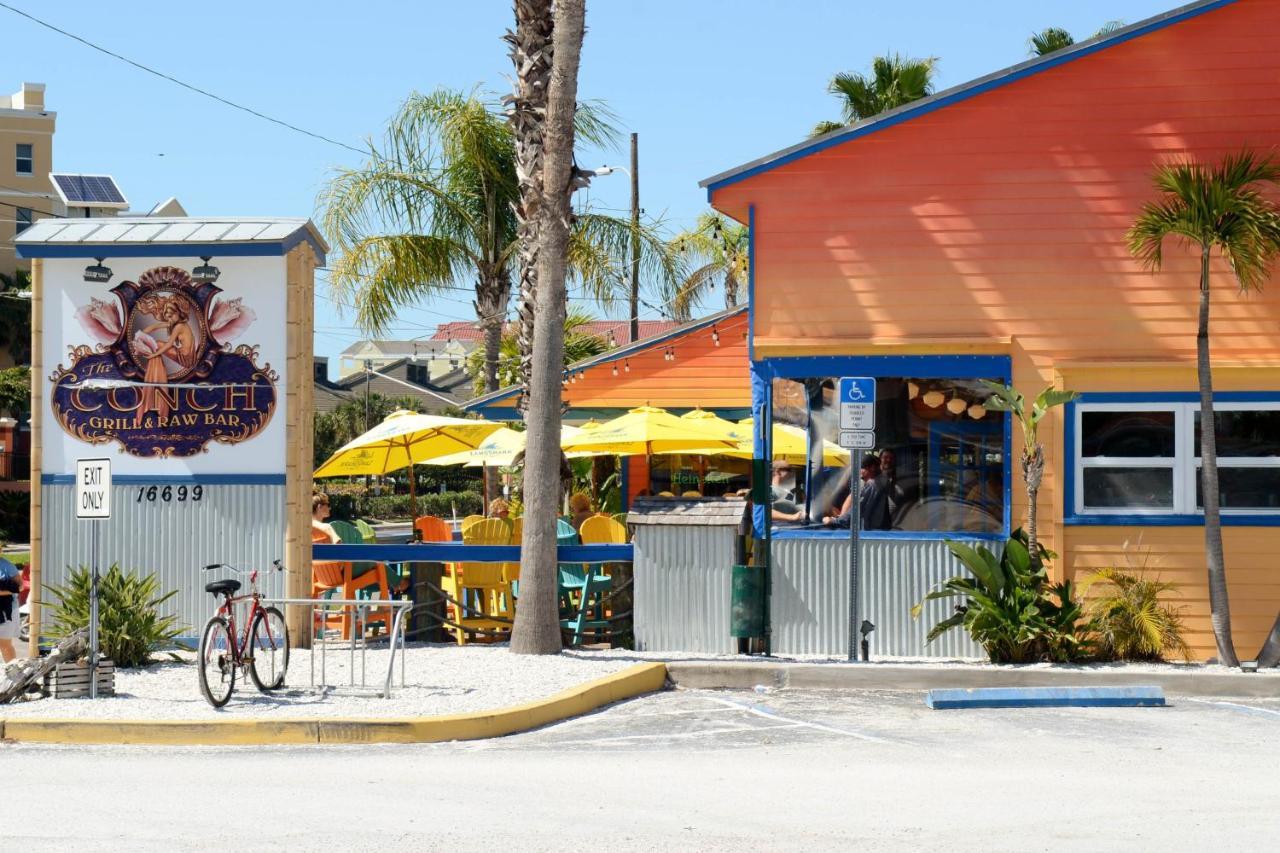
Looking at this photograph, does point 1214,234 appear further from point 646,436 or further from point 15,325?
point 15,325

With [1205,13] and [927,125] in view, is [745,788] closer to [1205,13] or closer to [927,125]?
[927,125]

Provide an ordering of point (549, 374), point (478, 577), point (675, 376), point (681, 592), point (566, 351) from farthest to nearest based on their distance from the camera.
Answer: point (566, 351)
point (675, 376)
point (478, 577)
point (681, 592)
point (549, 374)

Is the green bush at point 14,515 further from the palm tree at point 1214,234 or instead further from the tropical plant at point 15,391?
the palm tree at point 1214,234

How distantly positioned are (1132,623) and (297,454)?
24.4ft

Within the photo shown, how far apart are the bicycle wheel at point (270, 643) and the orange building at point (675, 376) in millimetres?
13850

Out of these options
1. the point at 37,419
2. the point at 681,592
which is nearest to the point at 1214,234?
the point at 681,592

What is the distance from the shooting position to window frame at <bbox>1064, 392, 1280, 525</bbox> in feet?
48.2

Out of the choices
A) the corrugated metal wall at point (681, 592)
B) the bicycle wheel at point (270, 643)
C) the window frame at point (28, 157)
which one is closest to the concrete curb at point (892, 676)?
the corrugated metal wall at point (681, 592)

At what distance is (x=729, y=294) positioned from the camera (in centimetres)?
4594

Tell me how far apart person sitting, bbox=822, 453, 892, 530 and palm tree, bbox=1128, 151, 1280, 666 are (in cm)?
277

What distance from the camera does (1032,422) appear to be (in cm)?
1417

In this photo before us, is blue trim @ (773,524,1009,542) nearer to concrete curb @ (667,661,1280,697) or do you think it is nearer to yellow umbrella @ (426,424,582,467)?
concrete curb @ (667,661,1280,697)

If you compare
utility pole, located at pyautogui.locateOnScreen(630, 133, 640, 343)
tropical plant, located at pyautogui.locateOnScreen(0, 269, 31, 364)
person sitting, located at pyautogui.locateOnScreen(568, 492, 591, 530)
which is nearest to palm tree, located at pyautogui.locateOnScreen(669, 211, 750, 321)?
utility pole, located at pyautogui.locateOnScreen(630, 133, 640, 343)

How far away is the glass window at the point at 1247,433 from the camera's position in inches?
580
